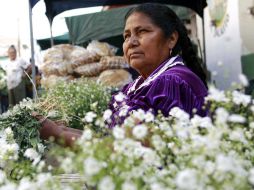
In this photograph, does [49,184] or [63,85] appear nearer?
[49,184]

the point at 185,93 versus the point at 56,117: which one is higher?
the point at 185,93

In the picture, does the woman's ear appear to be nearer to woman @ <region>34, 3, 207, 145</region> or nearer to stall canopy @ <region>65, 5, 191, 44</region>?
woman @ <region>34, 3, 207, 145</region>

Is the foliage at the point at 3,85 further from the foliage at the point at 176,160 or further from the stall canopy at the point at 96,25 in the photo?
the foliage at the point at 176,160

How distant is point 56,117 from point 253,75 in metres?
3.12

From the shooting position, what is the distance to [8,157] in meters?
1.45

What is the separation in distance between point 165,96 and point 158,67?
0.28 meters

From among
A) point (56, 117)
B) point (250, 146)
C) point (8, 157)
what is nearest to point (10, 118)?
point (56, 117)

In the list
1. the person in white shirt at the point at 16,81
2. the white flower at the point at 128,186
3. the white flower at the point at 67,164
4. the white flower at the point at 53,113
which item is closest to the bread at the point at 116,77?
the person in white shirt at the point at 16,81

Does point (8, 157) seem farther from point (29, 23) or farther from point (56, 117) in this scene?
point (29, 23)

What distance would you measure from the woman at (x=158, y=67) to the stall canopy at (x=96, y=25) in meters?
5.67

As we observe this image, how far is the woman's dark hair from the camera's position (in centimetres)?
218

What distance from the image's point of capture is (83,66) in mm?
7203

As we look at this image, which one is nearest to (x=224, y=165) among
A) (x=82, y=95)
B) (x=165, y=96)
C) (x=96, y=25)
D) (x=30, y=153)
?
(x=30, y=153)

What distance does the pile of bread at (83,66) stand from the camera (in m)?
7.05
